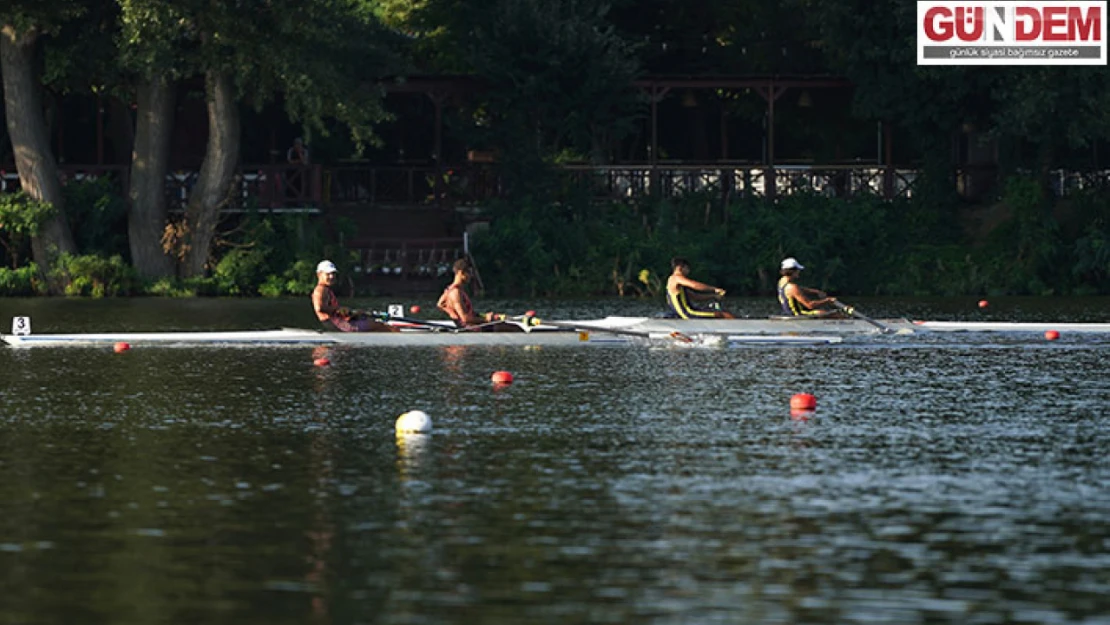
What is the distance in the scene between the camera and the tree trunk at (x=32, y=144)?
5094 cm

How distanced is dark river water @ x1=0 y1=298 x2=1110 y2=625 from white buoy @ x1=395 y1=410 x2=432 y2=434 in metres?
0.11

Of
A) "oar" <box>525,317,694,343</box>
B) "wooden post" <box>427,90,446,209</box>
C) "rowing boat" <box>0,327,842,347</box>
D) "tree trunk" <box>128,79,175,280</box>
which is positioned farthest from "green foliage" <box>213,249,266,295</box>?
"oar" <box>525,317,694,343</box>

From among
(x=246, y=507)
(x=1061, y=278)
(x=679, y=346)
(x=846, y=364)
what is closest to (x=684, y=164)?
(x=1061, y=278)

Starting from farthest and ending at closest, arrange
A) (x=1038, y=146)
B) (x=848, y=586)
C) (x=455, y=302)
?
(x=1038, y=146)
(x=455, y=302)
(x=848, y=586)

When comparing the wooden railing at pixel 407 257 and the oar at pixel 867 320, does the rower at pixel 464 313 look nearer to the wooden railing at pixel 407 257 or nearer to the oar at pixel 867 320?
the oar at pixel 867 320

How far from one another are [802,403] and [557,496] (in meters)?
7.04

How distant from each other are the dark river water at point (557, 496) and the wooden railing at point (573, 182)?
2512 centimetres

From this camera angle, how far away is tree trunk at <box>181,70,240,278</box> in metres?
51.5

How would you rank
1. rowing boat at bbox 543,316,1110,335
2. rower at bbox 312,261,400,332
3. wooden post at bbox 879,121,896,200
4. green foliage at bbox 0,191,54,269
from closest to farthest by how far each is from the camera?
rower at bbox 312,261,400,332 → rowing boat at bbox 543,316,1110,335 → green foliage at bbox 0,191,54,269 → wooden post at bbox 879,121,896,200

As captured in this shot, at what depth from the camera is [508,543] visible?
14938 mm

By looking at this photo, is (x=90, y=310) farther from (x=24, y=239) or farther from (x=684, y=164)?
(x=684, y=164)

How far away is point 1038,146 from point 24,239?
25651mm

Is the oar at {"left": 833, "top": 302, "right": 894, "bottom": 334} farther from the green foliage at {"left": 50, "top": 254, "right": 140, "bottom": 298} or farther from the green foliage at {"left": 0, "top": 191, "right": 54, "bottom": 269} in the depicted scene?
the green foliage at {"left": 0, "top": 191, "right": 54, "bottom": 269}

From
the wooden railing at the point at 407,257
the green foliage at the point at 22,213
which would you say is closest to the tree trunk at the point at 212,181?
the green foliage at the point at 22,213
